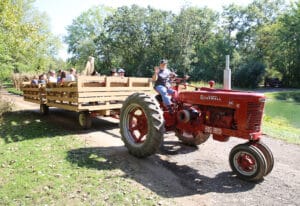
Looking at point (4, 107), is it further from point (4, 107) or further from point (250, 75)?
point (250, 75)

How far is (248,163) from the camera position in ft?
15.5

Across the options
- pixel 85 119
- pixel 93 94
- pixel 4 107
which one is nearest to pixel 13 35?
pixel 4 107

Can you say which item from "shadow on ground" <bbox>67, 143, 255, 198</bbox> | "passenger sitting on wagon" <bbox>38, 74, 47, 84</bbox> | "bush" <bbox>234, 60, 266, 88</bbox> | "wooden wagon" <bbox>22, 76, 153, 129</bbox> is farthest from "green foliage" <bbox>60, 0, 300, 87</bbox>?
"shadow on ground" <bbox>67, 143, 255, 198</bbox>

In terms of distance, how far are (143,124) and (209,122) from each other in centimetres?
135

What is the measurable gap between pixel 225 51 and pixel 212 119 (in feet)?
121

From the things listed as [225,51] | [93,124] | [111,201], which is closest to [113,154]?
[111,201]

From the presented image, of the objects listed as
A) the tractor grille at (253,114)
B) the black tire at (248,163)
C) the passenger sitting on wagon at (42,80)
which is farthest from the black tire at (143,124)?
the passenger sitting on wagon at (42,80)

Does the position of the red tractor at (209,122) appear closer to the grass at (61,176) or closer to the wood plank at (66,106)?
the grass at (61,176)

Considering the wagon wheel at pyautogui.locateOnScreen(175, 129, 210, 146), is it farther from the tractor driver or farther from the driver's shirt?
the driver's shirt

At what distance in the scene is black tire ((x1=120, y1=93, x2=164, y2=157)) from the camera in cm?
531

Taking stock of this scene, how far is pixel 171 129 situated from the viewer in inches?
235

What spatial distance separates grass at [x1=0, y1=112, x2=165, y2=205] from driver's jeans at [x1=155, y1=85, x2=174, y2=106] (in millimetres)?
1493

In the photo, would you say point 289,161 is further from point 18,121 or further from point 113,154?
point 18,121

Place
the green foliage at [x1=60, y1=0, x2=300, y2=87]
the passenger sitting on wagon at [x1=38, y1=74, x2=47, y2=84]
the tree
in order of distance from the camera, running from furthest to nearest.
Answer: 1. the tree
2. the green foliage at [x1=60, y1=0, x2=300, y2=87]
3. the passenger sitting on wagon at [x1=38, y1=74, x2=47, y2=84]
